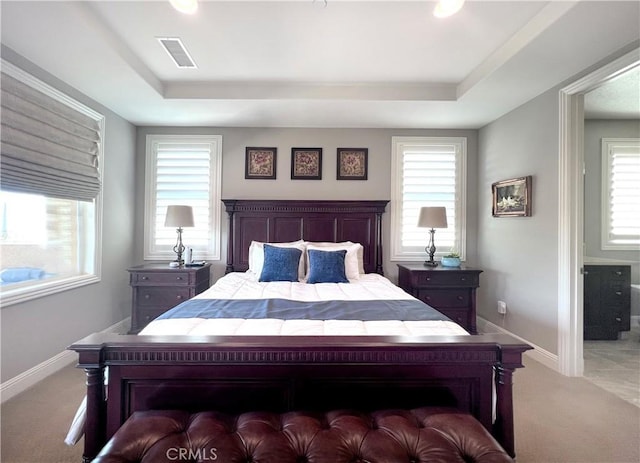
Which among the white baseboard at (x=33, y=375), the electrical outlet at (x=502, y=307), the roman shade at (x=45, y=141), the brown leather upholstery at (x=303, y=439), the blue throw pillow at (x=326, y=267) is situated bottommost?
the white baseboard at (x=33, y=375)

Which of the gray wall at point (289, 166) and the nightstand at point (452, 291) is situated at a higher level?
the gray wall at point (289, 166)

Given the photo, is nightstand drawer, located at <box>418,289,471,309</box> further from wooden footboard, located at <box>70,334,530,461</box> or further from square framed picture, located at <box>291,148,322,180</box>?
wooden footboard, located at <box>70,334,530,461</box>

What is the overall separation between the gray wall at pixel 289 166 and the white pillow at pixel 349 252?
631 mm

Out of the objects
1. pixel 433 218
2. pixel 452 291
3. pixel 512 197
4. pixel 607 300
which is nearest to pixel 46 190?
pixel 433 218

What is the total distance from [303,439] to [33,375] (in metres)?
2.62

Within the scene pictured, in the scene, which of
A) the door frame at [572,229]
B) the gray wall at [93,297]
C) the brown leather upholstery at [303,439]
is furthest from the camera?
the door frame at [572,229]

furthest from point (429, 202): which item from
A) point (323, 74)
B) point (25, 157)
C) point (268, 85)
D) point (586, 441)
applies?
point (25, 157)

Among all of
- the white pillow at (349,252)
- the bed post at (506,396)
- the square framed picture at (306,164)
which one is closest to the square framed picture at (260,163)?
the square framed picture at (306,164)

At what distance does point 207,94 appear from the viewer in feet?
10.2

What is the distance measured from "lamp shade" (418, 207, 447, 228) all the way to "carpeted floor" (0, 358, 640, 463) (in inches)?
67.8

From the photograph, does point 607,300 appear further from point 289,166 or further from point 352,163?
point 289,166

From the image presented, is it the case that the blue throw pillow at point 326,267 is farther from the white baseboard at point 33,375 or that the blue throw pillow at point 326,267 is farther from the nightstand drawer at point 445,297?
the white baseboard at point 33,375

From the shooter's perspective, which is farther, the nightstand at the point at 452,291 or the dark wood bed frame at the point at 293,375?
the nightstand at the point at 452,291

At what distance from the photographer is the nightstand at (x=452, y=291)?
3.48 meters
